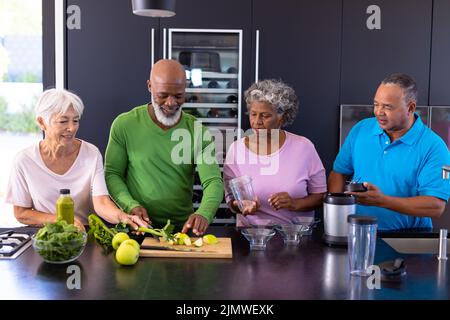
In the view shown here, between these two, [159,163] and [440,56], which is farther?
[440,56]

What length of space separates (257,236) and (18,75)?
2.86 meters

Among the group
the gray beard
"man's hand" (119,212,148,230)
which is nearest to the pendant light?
the gray beard

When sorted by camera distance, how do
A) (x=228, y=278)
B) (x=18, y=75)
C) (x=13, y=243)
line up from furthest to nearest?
(x=18, y=75)
(x=13, y=243)
(x=228, y=278)

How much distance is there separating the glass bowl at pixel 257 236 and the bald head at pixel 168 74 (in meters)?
0.80

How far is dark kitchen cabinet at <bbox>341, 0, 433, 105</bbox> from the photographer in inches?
164

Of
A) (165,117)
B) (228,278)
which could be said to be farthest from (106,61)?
(228,278)

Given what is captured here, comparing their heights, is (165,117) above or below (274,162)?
above

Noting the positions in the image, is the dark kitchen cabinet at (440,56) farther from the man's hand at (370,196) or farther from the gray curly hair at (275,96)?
the man's hand at (370,196)

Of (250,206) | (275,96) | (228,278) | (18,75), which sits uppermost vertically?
(18,75)

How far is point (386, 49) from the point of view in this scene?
420 cm

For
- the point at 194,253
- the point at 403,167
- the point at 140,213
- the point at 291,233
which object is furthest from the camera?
the point at 403,167

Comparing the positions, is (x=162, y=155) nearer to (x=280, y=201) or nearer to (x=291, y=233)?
(x=280, y=201)
